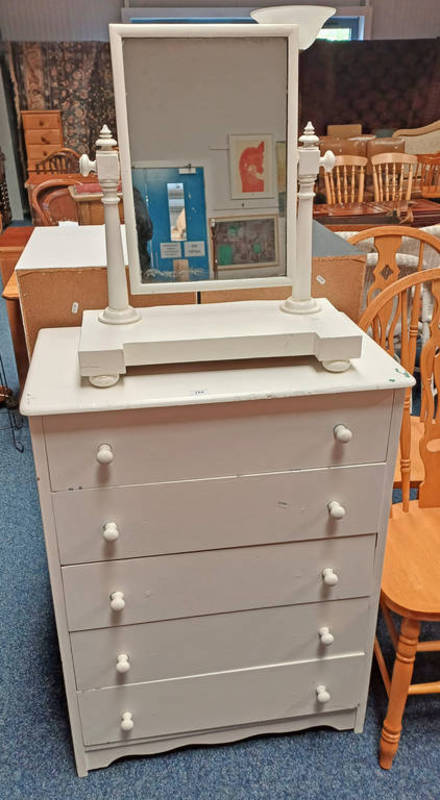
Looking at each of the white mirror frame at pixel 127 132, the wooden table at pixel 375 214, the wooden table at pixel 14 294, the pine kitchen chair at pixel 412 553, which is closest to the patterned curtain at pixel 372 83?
the wooden table at pixel 375 214

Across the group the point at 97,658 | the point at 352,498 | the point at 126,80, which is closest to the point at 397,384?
the point at 352,498

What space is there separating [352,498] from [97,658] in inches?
24.1

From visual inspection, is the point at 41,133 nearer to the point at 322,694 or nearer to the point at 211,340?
the point at 211,340

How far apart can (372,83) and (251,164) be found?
7.47 metres

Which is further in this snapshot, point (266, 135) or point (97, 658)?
point (97, 658)

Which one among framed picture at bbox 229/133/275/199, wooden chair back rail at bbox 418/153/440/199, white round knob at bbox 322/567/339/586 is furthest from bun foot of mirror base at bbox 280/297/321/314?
wooden chair back rail at bbox 418/153/440/199

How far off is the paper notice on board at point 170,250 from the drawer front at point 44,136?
6.95m

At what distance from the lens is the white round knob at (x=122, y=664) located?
1242mm

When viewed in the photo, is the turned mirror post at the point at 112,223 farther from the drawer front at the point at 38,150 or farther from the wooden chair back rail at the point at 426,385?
the drawer front at the point at 38,150

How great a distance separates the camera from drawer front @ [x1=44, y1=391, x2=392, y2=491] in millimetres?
1055

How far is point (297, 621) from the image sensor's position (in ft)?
4.29

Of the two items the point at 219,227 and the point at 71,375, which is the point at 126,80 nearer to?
the point at 219,227

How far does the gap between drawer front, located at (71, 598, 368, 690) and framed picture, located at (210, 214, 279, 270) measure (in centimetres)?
71

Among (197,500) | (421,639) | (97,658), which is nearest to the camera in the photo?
(197,500)
